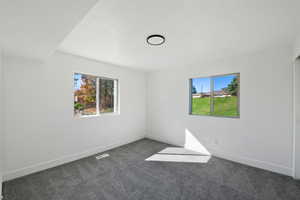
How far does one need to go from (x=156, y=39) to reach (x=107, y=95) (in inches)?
86.5

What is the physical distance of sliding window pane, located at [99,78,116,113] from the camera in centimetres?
347

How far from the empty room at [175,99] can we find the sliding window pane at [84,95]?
0.08 feet

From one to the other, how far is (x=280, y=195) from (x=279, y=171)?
0.74m

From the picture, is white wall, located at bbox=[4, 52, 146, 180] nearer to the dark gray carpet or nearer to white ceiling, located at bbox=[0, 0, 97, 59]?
the dark gray carpet

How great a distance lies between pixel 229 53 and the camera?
2.70 m

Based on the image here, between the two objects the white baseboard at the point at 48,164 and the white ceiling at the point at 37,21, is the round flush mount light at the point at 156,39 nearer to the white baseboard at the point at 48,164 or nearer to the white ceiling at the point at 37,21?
the white ceiling at the point at 37,21

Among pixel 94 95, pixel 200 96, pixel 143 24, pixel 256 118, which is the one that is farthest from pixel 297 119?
pixel 94 95

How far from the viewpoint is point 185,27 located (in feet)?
5.66

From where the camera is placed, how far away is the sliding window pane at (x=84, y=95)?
3.00 meters

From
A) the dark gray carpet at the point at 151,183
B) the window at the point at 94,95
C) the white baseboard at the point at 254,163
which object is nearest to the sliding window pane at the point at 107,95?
the window at the point at 94,95

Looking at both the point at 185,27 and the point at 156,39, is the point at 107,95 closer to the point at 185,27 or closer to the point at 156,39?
the point at 156,39

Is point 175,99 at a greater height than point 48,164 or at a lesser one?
greater

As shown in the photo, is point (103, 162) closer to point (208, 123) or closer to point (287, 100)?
point (208, 123)

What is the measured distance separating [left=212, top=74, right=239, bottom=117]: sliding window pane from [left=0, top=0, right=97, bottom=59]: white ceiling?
3167 millimetres
